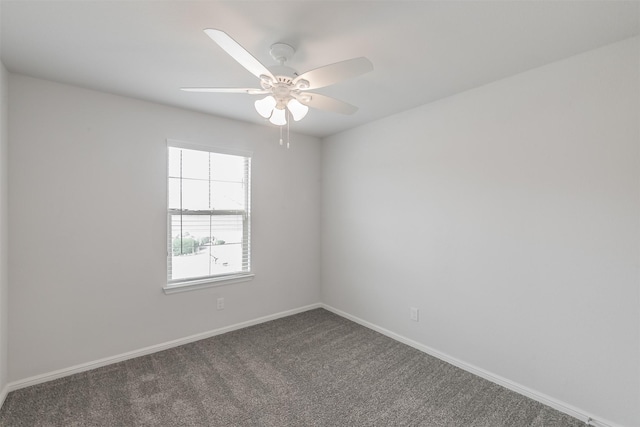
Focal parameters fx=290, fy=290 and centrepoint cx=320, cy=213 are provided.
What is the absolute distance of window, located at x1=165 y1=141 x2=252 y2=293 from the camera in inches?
117

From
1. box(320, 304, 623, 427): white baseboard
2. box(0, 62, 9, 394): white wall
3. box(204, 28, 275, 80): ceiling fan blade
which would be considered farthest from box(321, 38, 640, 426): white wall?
box(0, 62, 9, 394): white wall

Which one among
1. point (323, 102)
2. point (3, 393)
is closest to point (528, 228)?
point (323, 102)

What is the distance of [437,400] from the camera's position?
213 cm

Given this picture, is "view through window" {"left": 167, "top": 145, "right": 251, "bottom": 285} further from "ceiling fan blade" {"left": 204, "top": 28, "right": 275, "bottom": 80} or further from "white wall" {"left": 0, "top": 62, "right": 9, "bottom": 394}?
"ceiling fan blade" {"left": 204, "top": 28, "right": 275, "bottom": 80}

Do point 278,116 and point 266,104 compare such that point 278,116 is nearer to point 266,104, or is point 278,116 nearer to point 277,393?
point 266,104

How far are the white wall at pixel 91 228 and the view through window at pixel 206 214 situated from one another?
0.40ft

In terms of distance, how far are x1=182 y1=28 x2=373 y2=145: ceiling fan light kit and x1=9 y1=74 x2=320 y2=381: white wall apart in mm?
1428

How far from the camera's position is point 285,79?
5.30ft

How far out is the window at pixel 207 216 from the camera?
2.97m

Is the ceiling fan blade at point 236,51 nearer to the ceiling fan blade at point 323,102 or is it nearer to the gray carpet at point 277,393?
the ceiling fan blade at point 323,102

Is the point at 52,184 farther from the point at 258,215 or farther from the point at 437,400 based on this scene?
the point at 437,400

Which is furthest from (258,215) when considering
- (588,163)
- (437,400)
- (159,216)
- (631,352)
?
(631,352)

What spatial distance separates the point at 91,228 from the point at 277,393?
2.09 m

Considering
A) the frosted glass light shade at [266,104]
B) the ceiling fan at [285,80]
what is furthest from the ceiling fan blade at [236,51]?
the frosted glass light shade at [266,104]
